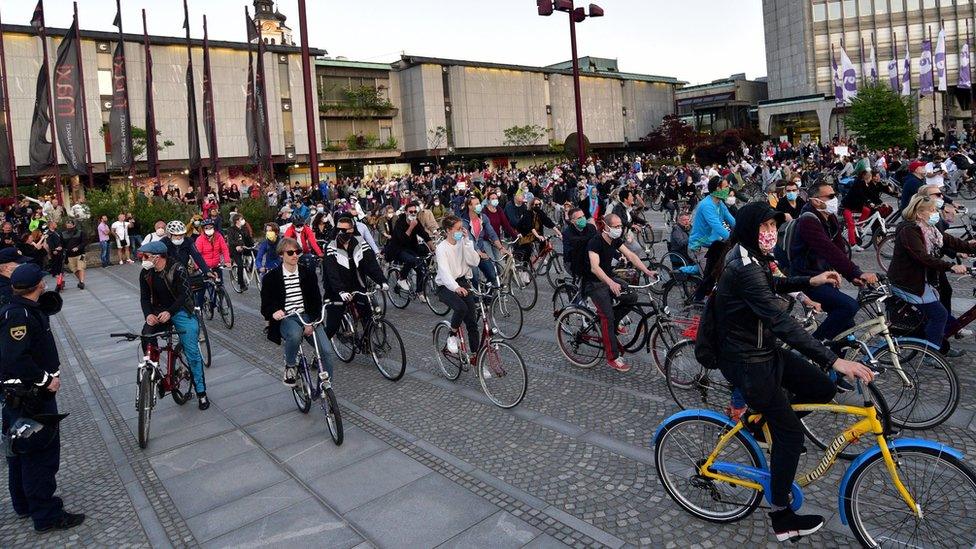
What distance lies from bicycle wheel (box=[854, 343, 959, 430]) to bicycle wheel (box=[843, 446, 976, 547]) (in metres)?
1.62

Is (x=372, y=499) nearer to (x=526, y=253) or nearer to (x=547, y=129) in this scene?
(x=526, y=253)

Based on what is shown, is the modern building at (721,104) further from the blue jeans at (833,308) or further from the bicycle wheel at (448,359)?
the blue jeans at (833,308)

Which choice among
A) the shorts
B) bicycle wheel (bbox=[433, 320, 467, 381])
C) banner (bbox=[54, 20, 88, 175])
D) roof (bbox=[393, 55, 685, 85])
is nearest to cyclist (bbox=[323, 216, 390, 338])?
bicycle wheel (bbox=[433, 320, 467, 381])

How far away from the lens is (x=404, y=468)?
555 centimetres

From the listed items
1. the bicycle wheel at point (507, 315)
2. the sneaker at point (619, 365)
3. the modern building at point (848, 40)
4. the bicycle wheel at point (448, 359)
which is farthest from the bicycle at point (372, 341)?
the modern building at point (848, 40)

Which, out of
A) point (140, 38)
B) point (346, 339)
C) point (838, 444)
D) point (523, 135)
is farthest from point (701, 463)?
point (523, 135)

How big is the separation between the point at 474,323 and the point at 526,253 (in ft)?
18.1

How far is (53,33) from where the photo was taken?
4228cm

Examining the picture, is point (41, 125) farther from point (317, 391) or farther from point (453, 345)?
point (453, 345)

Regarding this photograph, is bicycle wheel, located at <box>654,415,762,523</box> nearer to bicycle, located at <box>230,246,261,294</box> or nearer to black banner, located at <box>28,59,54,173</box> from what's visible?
bicycle, located at <box>230,246,261,294</box>

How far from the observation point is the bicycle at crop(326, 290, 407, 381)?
8.07 meters

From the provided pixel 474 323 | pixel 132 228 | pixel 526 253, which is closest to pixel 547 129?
pixel 132 228

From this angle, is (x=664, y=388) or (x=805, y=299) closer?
(x=805, y=299)

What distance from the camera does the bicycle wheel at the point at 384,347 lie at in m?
8.15
